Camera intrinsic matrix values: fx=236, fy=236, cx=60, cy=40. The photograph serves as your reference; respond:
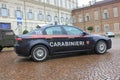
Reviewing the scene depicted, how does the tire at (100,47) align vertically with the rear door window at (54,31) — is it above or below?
below

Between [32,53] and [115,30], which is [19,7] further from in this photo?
[32,53]

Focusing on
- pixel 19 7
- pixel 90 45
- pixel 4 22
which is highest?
pixel 19 7

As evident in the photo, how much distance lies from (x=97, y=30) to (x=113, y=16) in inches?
219

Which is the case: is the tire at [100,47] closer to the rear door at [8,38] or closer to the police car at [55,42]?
the police car at [55,42]

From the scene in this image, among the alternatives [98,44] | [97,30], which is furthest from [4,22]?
[98,44]

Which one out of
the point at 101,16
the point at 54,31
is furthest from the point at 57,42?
the point at 101,16

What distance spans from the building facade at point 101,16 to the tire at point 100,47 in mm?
46014

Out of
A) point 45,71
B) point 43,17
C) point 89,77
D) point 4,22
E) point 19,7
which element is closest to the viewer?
point 89,77

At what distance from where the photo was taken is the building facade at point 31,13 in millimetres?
43375

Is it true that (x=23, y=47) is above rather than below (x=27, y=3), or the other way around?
below

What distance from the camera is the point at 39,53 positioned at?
9.54 meters

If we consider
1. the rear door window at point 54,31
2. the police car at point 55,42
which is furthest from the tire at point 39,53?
the rear door window at point 54,31

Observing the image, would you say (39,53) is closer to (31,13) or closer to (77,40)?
(77,40)

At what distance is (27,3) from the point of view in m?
49.0
